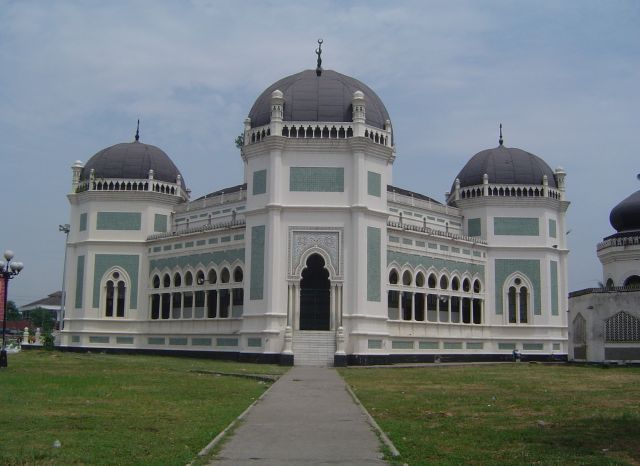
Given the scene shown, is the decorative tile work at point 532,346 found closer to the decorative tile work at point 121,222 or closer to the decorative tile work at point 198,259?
the decorative tile work at point 198,259

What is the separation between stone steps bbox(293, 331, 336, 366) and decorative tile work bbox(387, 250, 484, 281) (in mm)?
7124

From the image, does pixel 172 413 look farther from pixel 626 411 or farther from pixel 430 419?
pixel 626 411

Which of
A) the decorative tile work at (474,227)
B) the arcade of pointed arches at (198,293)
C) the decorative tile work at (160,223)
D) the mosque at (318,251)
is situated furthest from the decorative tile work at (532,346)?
the decorative tile work at (160,223)

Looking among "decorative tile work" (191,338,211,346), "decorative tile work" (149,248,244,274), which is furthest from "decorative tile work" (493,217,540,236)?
"decorative tile work" (191,338,211,346)

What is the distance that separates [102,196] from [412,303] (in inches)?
880

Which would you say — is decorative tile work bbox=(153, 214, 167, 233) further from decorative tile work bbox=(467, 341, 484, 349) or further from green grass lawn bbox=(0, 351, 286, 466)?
green grass lawn bbox=(0, 351, 286, 466)

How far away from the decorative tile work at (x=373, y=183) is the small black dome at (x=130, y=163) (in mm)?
17902

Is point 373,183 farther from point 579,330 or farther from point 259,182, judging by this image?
point 579,330

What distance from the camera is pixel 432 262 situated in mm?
47031

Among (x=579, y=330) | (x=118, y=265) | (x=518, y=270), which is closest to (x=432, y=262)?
(x=518, y=270)

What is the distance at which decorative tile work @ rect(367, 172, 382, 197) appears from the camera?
41.0 m

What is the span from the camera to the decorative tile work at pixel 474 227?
5188 centimetres

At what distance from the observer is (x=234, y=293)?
44656 mm

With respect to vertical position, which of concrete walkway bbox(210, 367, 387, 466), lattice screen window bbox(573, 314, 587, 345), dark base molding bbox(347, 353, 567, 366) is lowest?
concrete walkway bbox(210, 367, 387, 466)
